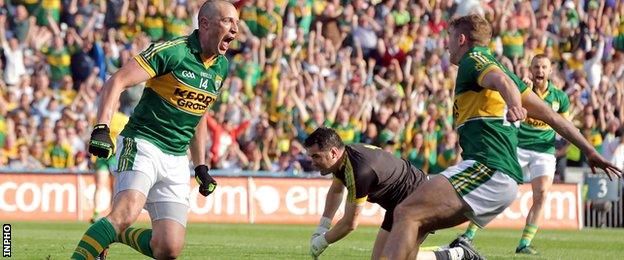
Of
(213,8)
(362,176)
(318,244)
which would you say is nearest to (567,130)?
(362,176)

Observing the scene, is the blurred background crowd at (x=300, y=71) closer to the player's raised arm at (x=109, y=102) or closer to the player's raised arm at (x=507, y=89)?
the player's raised arm at (x=109, y=102)

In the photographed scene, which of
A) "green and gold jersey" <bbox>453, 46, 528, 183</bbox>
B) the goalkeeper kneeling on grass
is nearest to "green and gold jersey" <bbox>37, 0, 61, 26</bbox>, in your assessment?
the goalkeeper kneeling on grass

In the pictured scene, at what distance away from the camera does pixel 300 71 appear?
1049 inches

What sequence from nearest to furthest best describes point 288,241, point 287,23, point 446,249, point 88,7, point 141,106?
point 141,106 → point 446,249 → point 288,241 → point 88,7 → point 287,23

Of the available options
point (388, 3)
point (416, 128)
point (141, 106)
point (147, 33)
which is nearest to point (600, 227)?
point (416, 128)

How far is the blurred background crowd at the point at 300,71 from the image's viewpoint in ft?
78.0

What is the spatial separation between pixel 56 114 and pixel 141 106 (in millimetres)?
14023

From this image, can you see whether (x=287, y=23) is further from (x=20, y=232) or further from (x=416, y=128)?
(x=20, y=232)

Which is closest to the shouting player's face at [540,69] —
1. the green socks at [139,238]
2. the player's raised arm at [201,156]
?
the player's raised arm at [201,156]

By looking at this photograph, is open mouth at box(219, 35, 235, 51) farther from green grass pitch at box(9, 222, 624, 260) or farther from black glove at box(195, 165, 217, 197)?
green grass pitch at box(9, 222, 624, 260)

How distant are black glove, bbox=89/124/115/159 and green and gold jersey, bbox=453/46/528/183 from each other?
8.63 feet

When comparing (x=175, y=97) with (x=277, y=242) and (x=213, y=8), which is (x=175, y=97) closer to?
(x=213, y=8)

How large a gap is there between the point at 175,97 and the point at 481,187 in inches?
95.6

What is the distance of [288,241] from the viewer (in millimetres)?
18062
